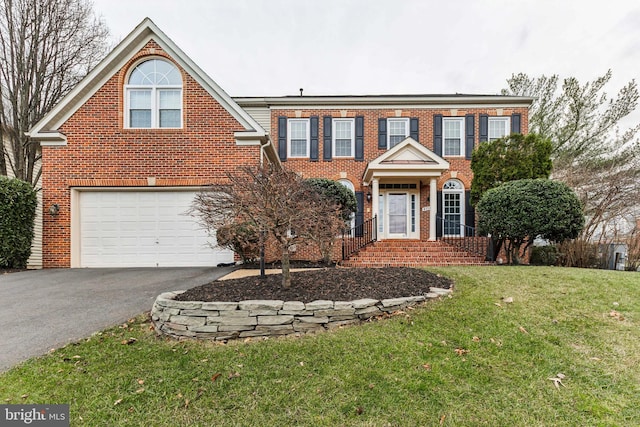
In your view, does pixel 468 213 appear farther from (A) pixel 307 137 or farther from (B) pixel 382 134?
(A) pixel 307 137

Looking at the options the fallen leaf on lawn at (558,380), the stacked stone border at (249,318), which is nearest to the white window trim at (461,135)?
the stacked stone border at (249,318)

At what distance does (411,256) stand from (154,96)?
9.30 m

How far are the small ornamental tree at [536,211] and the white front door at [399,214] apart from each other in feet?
13.8

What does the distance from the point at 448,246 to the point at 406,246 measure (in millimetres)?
1407

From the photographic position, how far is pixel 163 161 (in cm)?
882

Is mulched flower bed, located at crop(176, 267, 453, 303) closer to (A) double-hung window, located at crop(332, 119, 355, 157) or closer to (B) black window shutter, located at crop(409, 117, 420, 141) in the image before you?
(A) double-hung window, located at crop(332, 119, 355, 157)

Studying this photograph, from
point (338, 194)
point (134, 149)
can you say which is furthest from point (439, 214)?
point (134, 149)

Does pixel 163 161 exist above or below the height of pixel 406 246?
above

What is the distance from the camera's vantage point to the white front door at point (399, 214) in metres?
12.3

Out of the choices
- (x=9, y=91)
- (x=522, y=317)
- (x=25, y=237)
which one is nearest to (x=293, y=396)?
(x=522, y=317)

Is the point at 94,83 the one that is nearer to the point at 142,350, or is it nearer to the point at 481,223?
the point at 142,350

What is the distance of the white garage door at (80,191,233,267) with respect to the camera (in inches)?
347

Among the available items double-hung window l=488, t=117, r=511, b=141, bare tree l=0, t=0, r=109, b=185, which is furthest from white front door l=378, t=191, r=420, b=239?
bare tree l=0, t=0, r=109, b=185

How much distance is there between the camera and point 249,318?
12.0 feet
